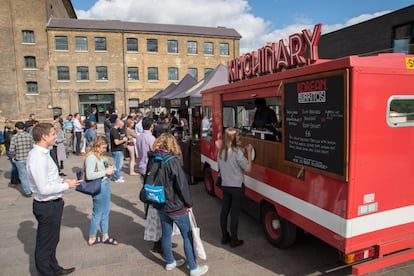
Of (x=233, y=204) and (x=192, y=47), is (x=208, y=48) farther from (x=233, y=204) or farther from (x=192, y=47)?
(x=233, y=204)

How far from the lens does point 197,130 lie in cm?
874

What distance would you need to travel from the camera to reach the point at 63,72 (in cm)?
3067

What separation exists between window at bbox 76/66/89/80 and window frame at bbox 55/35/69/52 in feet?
7.47

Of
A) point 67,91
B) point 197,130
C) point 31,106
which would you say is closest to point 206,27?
point 67,91

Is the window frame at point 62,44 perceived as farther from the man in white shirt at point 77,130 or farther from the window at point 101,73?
the man in white shirt at point 77,130

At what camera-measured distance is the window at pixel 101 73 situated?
104 ft

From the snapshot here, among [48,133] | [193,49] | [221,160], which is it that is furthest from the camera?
[193,49]

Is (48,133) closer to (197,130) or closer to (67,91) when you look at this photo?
(197,130)

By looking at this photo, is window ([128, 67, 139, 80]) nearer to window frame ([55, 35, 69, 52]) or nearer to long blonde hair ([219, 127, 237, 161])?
window frame ([55, 35, 69, 52])

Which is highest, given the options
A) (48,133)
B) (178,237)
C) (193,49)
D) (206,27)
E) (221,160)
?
(206,27)

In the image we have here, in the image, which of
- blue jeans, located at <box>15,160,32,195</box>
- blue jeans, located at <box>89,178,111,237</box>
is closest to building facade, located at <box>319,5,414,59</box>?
blue jeans, located at <box>89,178,111,237</box>

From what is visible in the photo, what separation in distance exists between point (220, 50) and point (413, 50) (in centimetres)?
2471

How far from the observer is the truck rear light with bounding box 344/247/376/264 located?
289cm

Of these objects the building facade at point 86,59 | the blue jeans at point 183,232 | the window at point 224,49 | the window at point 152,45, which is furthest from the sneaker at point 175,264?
the window at point 224,49
